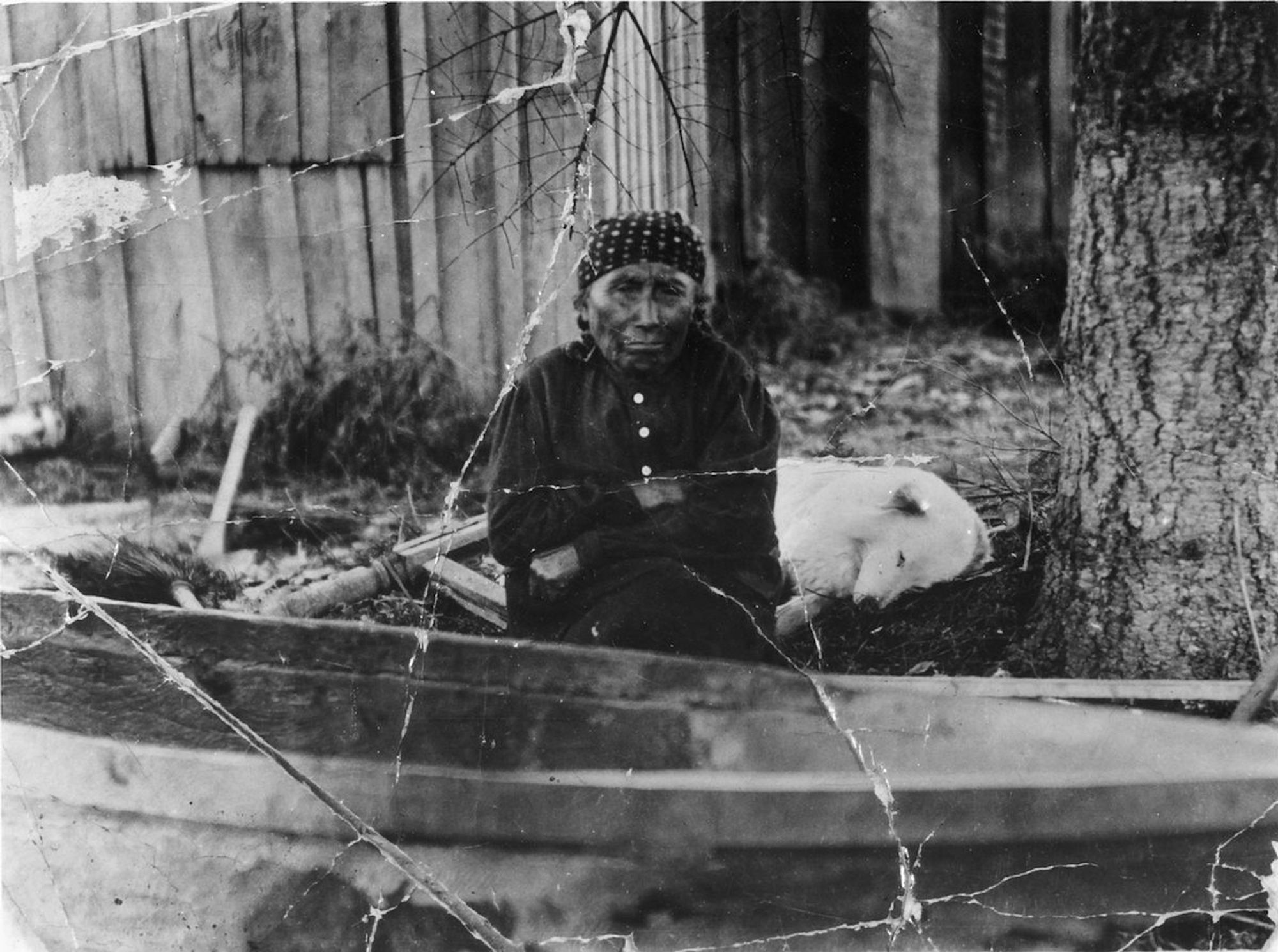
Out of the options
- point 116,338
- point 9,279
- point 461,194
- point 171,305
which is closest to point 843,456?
point 461,194

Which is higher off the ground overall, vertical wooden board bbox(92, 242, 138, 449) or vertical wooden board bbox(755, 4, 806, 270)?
vertical wooden board bbox(755, 4, 806, 270)

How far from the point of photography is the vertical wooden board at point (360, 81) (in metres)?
2.17

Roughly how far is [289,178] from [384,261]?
0.87ft

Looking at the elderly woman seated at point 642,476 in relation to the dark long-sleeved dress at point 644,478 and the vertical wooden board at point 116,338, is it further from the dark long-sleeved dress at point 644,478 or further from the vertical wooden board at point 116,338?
the vertical wooden board at point 116,338

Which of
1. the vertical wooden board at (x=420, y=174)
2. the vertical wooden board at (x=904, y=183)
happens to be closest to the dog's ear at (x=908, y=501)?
the vertical wooden board at (x=904, y=183)

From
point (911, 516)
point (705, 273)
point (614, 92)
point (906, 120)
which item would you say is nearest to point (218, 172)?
point (614, 92)

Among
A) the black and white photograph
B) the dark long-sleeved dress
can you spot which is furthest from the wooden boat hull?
the dark long-sleeved dress

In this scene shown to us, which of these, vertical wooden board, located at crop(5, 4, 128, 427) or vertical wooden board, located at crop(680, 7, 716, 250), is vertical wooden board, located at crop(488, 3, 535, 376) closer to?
vertical wooden board, located at crop(680, 7, 716, 250)

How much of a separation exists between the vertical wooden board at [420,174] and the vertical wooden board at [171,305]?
0.43 metres

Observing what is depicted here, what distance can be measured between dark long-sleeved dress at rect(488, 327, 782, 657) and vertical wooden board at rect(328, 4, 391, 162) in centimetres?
58

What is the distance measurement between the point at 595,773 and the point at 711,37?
1507 millimetres

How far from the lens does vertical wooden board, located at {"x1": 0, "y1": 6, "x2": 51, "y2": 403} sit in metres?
2.21

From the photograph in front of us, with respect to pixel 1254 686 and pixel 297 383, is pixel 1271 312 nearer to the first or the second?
pixel 1254 686

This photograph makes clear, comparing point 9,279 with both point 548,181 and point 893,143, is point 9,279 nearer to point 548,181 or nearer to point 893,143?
point 548,181
